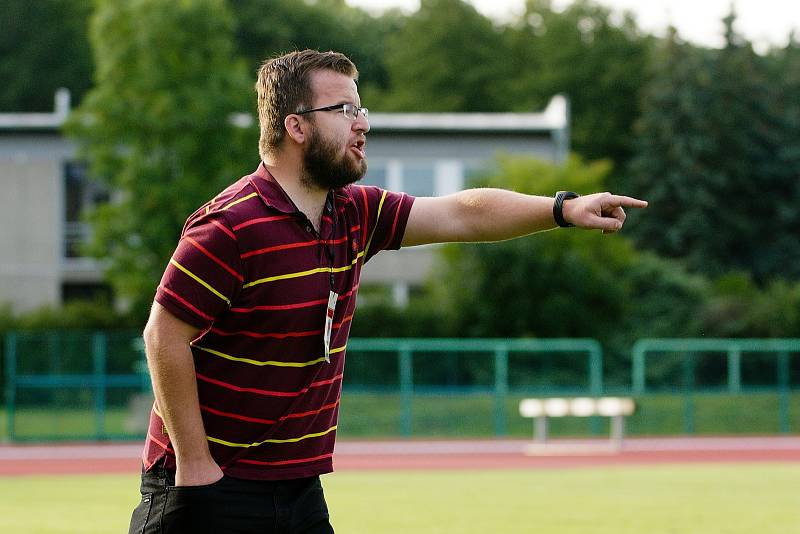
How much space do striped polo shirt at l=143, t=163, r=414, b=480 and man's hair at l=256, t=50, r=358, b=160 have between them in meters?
0.14

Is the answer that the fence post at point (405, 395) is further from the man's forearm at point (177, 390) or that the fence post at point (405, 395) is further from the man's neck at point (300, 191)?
the man's forearm at point (177, 390)

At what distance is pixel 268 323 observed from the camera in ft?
13.6

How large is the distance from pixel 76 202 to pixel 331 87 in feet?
126

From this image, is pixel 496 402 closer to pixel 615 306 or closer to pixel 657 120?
pixel 615 306

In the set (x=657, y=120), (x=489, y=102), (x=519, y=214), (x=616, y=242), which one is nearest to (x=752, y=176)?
(x=657, y=120)

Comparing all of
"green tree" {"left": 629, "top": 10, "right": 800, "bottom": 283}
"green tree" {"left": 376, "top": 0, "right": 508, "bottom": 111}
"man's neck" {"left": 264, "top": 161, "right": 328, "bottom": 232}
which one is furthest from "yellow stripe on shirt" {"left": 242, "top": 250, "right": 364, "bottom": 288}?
"green tree" {"left": 376, "top": 0, "right": 508, "bottom": 111}

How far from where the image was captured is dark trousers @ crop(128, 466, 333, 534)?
4254 millimetres

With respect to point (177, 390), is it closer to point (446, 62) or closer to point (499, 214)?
point (499, 214)

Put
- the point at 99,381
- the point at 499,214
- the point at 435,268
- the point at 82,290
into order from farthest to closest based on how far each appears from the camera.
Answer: the point at 82,290 → the point at 435,268 → the point at 99,381 → the point at 499,214

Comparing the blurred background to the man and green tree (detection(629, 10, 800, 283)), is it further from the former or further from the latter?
the man

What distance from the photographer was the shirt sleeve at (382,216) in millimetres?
4680

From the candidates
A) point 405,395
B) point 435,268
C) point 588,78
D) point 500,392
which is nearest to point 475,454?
point 500,392

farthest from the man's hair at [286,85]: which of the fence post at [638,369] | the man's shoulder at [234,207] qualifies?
the fence post at [638,369]

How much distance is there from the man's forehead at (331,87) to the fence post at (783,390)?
22.6m
